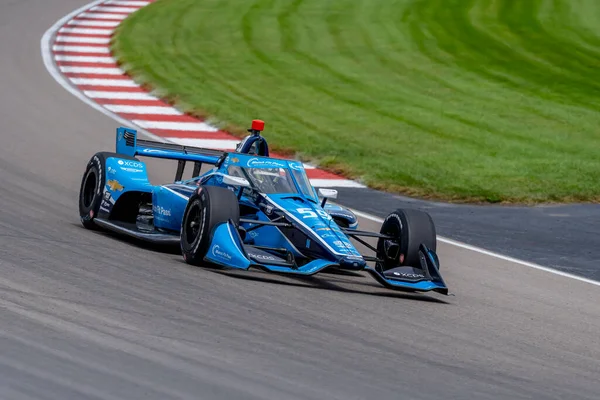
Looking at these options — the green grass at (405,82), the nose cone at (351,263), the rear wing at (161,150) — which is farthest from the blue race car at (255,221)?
the green grass at (405,82)

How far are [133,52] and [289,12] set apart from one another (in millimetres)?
6084

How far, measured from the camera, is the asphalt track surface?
5.82 meters

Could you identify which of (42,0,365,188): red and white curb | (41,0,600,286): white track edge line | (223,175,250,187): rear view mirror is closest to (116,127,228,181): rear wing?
(223,175,250,187): rear view mirror

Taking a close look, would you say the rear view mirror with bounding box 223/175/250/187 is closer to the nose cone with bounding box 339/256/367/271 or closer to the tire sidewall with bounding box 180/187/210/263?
the tire sidewall with bounding box 180/187/210/263

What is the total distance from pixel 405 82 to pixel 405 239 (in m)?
11.6

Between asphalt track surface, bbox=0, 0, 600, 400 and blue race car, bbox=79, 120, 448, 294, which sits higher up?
blue race car, bbox=79, 120, 448, 294

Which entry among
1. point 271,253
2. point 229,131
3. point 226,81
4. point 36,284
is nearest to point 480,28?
point 226,81

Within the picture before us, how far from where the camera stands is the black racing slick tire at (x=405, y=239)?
9.23m

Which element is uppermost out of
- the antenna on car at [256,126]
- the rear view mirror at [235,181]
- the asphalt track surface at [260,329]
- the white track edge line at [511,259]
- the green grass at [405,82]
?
the green grass at [405,82]

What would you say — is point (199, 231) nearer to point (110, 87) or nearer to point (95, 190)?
point (95, 190)

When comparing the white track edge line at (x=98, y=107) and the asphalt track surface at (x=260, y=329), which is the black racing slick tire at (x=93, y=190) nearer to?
the asphalt track surface at (x=260, y=329)

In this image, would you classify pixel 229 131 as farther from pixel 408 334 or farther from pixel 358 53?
pixel 408 334

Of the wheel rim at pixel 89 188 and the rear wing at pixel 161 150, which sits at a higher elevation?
the rear wing at pixel 161 150

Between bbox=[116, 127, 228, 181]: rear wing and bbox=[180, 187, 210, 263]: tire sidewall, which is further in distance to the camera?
bbox=[116, 127, 228, 181]: rear wing
